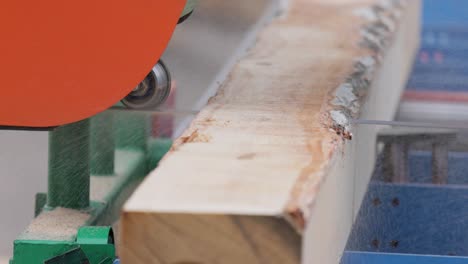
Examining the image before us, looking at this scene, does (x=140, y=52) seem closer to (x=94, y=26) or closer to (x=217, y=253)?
(x=94, y=26)

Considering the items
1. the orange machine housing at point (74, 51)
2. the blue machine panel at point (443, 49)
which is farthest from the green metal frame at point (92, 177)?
the blue machine panel at point (443, 49)

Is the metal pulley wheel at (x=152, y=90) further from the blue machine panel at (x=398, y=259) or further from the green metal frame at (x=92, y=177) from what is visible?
the blue machine panel at (x=398, y=259)

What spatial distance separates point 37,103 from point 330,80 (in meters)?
1.05

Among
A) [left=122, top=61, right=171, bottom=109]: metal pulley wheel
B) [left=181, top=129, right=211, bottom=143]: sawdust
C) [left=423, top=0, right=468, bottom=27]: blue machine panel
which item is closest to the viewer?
[left=181, top=129, right=211, bottom=143]: sawdust

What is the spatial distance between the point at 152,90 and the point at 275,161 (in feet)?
2.48

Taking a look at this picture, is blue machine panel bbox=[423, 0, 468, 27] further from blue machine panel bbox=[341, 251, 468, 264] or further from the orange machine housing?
the orange machine housing

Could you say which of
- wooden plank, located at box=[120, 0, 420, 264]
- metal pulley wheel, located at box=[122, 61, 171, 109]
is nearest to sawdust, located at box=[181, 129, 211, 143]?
wooden plank, located at box=[120, 0, 420, 264]

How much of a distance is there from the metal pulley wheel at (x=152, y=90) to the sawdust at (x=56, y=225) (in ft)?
1.23

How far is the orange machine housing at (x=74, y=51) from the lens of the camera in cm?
240

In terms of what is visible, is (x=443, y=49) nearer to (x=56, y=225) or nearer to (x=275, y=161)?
(x=56, y=225)

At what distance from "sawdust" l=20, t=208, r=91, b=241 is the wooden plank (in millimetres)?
518

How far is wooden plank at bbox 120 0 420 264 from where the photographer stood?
1.83 metres

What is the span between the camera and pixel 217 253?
1854mm

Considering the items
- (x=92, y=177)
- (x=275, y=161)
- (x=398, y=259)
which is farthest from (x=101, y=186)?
(x=275, y=161)
